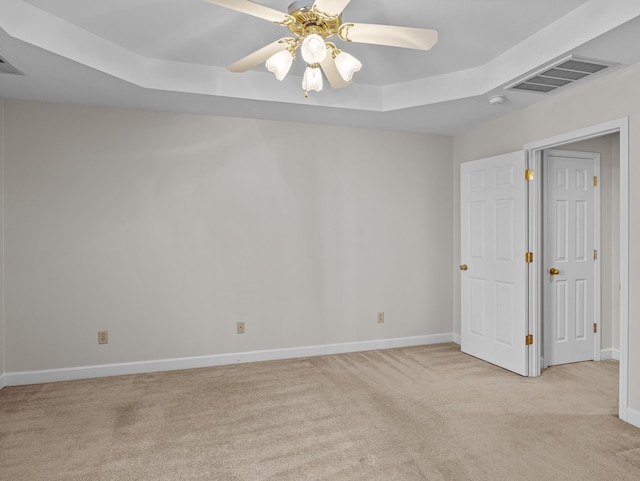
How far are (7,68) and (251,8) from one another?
208 cm

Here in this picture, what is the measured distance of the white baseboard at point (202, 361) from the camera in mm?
3517

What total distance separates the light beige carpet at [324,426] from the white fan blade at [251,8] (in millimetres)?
2336

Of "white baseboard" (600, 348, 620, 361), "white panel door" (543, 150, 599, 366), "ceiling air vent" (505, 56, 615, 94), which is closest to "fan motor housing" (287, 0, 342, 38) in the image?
"ceiling air vent" (505, 56, 615, 94)

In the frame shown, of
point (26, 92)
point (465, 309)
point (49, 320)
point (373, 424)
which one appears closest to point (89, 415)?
point (49, 320)

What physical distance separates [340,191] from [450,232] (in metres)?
1.48

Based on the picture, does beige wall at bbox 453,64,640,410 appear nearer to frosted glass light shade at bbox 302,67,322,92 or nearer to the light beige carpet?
the light beige carpet

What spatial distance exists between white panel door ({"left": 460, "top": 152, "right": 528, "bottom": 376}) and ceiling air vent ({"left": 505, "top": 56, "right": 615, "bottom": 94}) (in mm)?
632

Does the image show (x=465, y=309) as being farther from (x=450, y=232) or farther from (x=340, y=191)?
(x=340, y=191)

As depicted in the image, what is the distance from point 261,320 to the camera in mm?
4121

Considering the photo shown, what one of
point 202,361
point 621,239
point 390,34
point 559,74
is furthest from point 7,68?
point 621,239

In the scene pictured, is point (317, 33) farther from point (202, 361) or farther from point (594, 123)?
point (202, 361)

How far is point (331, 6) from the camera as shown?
6.04 ft

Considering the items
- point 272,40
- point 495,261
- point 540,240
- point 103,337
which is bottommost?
point 103,337

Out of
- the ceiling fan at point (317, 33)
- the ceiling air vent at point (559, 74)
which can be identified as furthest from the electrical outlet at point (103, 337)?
the ceiling air vent at point (559, 74)
